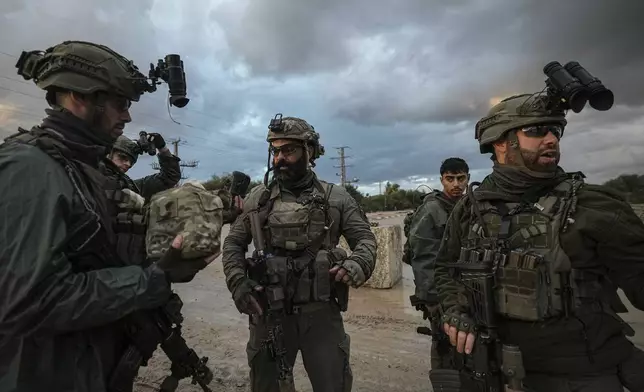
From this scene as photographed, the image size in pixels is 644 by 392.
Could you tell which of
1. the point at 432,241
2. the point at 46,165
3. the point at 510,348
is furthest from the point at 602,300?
the point at 46,165

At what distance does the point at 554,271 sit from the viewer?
87.2 inches

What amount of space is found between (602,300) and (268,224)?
7.72 ft

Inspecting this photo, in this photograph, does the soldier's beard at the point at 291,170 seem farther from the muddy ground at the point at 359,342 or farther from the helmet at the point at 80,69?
the muddy ground at the point at 359,342

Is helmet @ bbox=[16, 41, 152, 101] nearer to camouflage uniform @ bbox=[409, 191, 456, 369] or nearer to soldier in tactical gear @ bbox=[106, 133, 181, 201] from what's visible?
soldier in tactical gear @ bbox=[106, 133, 181, 201]

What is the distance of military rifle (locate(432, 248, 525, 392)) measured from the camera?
219 cm

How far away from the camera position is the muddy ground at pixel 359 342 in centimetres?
463

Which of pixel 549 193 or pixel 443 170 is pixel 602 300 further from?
pixel 443 170

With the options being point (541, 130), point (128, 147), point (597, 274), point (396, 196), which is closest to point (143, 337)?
point (597, 274)

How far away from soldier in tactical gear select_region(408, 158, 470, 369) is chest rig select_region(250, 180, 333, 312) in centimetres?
151

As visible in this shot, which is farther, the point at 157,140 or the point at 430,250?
the point at 430,250

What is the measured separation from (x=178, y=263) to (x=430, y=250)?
129 inches

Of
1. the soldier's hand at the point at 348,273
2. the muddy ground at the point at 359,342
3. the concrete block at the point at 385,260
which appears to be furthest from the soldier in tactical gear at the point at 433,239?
the concrete block at the point at 385,260

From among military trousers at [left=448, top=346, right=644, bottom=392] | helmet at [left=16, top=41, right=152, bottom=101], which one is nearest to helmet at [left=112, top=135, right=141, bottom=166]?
helmet at [left=16, top=41, right=152, bottom=101]

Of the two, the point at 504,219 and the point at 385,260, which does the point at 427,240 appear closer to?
the point at 504,219
